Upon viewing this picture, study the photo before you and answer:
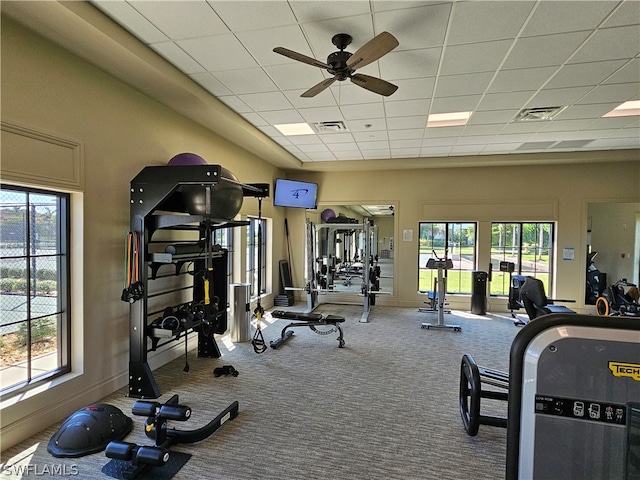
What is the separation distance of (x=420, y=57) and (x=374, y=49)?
3.07 ft

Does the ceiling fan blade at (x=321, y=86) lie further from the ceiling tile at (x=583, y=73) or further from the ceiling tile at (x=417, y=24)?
the ceiling tile at (x=583, y=73)

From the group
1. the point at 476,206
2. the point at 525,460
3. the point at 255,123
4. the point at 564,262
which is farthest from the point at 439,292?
the point at 525,460

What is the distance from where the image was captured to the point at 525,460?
133 centimetres

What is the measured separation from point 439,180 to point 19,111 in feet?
22.8

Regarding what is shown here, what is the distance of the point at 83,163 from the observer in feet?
10.0

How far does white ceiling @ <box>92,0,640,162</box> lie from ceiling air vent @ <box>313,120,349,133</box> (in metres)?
0.15

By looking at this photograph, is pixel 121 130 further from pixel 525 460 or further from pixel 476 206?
pixel 476 206

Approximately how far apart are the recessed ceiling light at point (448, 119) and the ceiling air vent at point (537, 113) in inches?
26.9

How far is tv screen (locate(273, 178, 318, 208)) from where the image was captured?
24.7 ft

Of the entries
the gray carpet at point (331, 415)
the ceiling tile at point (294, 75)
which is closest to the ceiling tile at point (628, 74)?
the ceiling tile at point (294, 75)

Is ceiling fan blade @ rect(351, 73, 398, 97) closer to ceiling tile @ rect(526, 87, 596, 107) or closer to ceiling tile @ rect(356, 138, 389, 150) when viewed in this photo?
Answer: ceiling tile @ rect(526, 87, 596, 107)

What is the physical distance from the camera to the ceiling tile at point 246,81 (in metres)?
3.50

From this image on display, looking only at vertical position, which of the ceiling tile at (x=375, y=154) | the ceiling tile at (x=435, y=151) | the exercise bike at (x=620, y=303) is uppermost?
the ceiling tile at (x=435, y=151)

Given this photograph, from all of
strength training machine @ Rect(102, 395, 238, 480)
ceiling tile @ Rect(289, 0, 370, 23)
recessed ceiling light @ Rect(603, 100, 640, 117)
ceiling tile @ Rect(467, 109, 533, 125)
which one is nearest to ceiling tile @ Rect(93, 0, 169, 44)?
ceiling tile @ Rect(289, 0, 370, 23)
